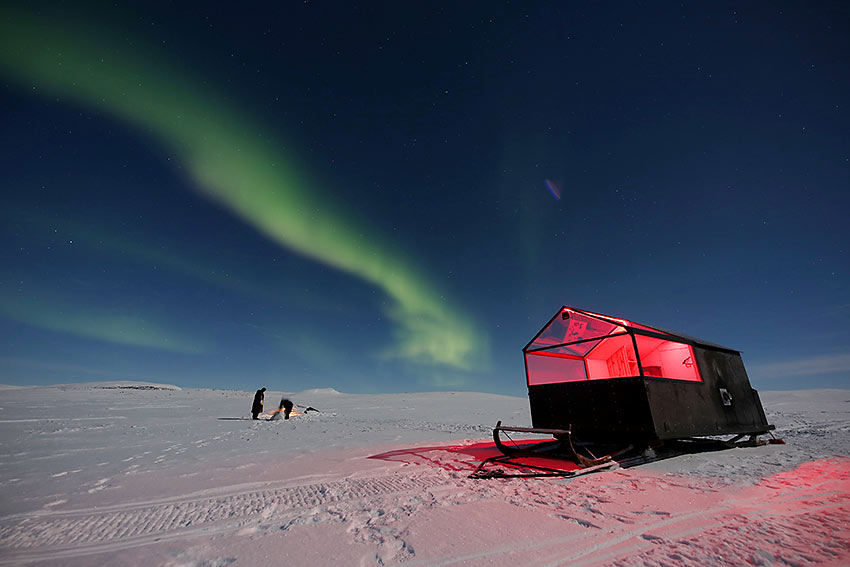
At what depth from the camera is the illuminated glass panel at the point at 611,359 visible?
10.9 metres

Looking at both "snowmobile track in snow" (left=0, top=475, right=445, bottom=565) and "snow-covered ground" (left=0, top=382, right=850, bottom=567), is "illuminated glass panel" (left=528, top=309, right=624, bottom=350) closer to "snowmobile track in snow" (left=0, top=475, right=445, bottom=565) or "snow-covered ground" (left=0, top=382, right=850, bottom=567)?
"snow-covered ground" (left=0, top=382, right=850, bottom=567)

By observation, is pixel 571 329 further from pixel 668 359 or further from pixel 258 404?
pixel 258 404

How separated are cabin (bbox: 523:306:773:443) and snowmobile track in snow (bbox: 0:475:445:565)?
4.79m

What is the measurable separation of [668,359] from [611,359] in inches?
61.9

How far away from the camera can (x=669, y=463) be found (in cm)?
705

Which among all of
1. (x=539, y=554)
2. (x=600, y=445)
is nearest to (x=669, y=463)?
(x=600, y=445)

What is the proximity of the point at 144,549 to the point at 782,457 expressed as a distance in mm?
11477

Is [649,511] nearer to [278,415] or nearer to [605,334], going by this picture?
[605,334]

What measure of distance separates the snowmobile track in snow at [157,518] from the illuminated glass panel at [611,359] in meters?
7.60

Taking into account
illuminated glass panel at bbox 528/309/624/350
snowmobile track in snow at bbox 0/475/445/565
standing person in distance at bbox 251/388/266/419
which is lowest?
snowmobile track in snow at bbox 0/475/445/565

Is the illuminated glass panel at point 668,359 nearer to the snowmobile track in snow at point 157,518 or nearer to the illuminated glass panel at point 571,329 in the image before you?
the illuminated glass panel at point 571,329

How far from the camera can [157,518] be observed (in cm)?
427

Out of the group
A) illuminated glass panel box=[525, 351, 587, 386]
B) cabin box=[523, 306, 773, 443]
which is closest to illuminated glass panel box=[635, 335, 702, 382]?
cabin box=[523, 306, 773, 443]

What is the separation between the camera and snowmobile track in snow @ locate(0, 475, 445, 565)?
3.54 metres
